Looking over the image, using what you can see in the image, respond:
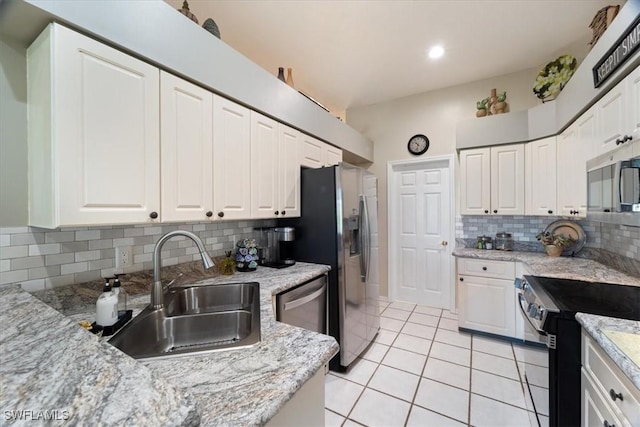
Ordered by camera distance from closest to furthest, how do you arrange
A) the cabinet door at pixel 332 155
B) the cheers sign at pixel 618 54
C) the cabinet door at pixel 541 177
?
the cheers sign at pixel 618 54, the cabinet door at pixel 541 177, the cabinet door at pixel 332 155

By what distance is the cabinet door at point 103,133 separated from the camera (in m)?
1.05

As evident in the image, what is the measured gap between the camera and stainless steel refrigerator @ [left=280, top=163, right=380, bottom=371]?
2168 millimetres

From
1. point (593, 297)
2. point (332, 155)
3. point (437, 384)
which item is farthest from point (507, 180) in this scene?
point (437, 384)

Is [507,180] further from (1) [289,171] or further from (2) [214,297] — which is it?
(2) [214,297]

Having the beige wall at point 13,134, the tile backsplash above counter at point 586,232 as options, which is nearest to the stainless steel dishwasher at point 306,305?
the beige wall at point 13,134

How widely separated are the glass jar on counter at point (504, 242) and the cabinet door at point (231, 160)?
2867 mm

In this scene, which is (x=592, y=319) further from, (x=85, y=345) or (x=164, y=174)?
(x=164, y=174)

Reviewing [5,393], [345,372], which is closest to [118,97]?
[5,393]

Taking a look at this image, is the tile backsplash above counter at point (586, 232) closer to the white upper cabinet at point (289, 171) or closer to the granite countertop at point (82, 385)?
the white upper cabinet at point (289, 171)

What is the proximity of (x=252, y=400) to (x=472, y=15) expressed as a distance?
9.51 ft

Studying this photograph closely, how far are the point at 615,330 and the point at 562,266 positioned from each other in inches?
54.3

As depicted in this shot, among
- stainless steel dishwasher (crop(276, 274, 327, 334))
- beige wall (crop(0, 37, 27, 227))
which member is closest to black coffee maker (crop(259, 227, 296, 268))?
stainless steel dishwasher (crop(276, 274, 327, 334))

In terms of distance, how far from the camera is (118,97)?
1.20 meters

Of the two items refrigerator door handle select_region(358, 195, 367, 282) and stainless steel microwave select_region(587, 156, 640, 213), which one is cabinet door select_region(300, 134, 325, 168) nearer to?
refrigerator door handle select_region(358, 195, 367, 282)
